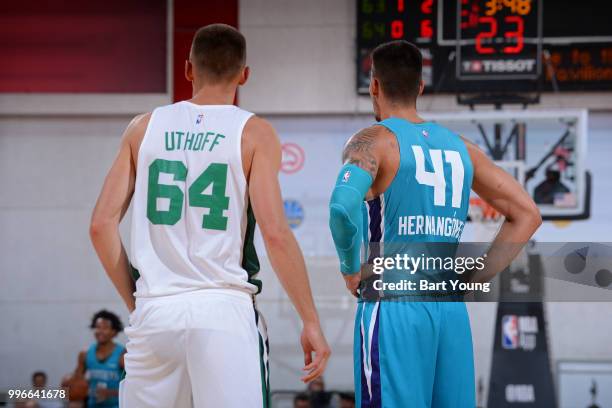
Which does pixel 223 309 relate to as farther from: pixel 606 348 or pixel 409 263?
pixel 606 348

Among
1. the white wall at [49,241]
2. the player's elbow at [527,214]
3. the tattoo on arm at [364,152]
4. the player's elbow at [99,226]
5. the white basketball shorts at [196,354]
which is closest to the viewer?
the white basketball shorts at [196,354]

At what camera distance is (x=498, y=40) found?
9.98 m

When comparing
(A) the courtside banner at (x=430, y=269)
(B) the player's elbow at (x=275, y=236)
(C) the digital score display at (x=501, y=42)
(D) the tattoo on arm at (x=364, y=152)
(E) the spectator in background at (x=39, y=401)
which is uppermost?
(C) the digital score display at (x=501, y=42)

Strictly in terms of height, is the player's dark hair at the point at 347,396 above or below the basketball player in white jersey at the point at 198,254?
below

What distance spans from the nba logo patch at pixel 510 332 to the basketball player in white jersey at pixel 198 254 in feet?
24.9

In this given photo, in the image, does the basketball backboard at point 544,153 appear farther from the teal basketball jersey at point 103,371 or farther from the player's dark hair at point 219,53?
the player's dark hair at point 219,53

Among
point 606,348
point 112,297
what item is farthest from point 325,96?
point 606,348

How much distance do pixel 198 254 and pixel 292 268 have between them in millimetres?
353

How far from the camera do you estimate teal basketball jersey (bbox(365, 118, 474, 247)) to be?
12.8 ft

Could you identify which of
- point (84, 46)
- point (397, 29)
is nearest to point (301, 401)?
point (397, 29)

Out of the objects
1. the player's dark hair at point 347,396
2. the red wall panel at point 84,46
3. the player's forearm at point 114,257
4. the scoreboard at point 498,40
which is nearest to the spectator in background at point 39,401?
the player's dark hair at point 347,396

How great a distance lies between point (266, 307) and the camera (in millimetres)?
11672

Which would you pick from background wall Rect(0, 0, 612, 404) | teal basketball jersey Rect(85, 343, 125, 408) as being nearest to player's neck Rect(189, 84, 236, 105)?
teal basketball jersey Rect(85, 343, 125, 408)

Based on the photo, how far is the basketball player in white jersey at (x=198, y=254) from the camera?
3240 millimetres
